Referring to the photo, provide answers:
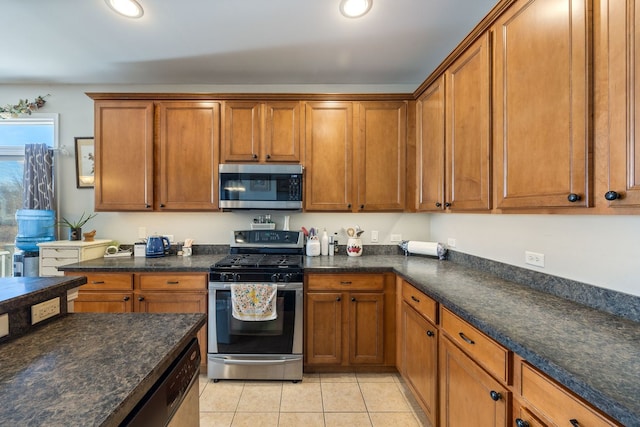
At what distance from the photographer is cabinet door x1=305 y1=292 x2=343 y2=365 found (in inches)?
89.1

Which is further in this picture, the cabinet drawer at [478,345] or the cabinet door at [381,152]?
the cabinet door at [381,152]

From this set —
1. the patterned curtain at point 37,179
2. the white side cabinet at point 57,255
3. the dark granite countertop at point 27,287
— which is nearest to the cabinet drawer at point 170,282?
the white side cabinet at point 57,255

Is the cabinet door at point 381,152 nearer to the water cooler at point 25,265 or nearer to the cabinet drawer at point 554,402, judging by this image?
the cabinet drawer at point 554,402

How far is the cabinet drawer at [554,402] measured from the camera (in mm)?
728

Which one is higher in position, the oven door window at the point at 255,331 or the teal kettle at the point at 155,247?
the teal kettle at the point at 155,247

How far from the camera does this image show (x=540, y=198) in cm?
117

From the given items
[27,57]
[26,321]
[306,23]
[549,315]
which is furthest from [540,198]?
[27,57]

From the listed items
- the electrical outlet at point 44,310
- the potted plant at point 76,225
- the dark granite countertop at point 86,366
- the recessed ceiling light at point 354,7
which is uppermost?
the recessed ceiling light at point 354,7

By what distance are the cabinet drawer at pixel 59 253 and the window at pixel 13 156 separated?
943mm

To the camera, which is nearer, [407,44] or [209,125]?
[407,44]

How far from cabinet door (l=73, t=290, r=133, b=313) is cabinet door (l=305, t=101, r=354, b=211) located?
1.66 meters

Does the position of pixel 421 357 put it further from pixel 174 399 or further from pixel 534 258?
pixel 174 399

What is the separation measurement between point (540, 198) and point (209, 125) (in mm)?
2485

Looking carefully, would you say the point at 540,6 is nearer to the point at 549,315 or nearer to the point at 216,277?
the point at 549,315
